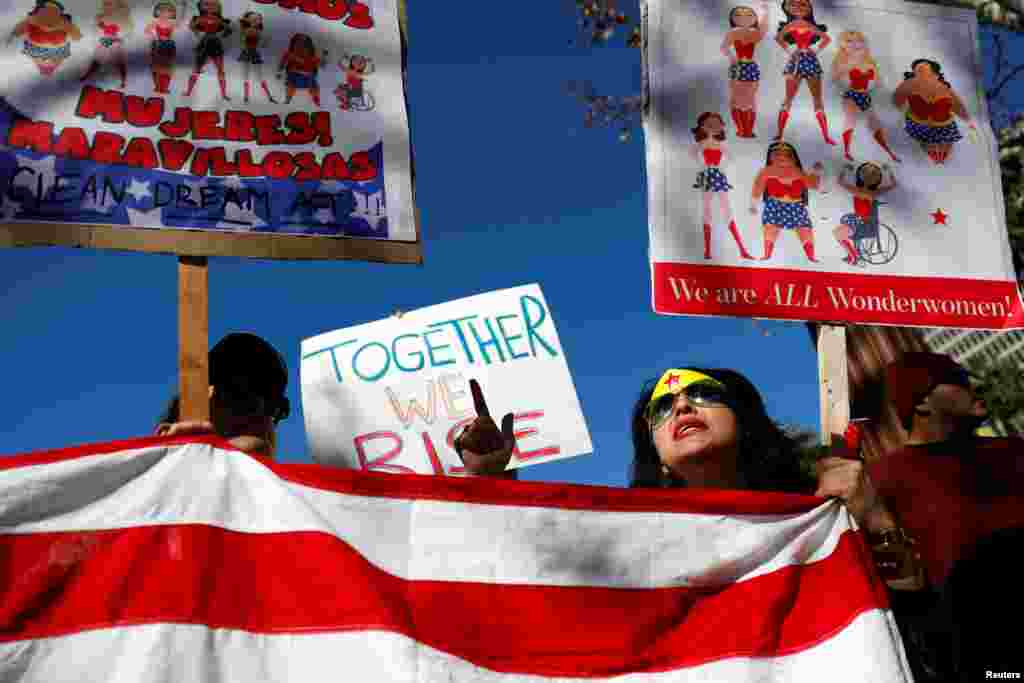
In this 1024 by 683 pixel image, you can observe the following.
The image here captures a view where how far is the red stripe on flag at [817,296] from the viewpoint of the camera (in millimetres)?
3146

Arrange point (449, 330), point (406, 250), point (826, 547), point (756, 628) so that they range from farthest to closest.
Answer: point (449, 330)
point (406, 250)
point (826, 547)
point (756, 628)

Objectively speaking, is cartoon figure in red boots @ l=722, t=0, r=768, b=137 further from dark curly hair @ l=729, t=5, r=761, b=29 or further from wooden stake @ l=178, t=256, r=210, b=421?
wooden stake @ l=178, t=256, r=210, b=421

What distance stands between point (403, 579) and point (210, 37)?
1560mm

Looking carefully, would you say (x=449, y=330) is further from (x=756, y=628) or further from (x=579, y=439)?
(x=756, y=628)

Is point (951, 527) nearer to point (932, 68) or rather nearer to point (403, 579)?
point (403, 579)

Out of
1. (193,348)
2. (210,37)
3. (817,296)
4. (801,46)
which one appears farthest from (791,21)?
(193,348)

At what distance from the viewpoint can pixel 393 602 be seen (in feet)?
7.82

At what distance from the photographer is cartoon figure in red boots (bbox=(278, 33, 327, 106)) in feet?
9.94

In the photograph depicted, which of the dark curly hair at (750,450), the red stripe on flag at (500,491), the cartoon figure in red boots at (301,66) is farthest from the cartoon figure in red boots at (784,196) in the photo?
the cartoon figure in red boots at (301,66)

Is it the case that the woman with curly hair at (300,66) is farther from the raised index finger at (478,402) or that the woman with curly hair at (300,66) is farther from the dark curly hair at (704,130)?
the dark curly hair at (704,130)

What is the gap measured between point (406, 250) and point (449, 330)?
2.19 meters

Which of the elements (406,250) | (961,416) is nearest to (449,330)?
(406,250)

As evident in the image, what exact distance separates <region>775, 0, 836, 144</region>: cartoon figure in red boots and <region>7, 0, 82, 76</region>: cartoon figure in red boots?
2.08 meters

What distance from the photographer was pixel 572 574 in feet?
8.36
